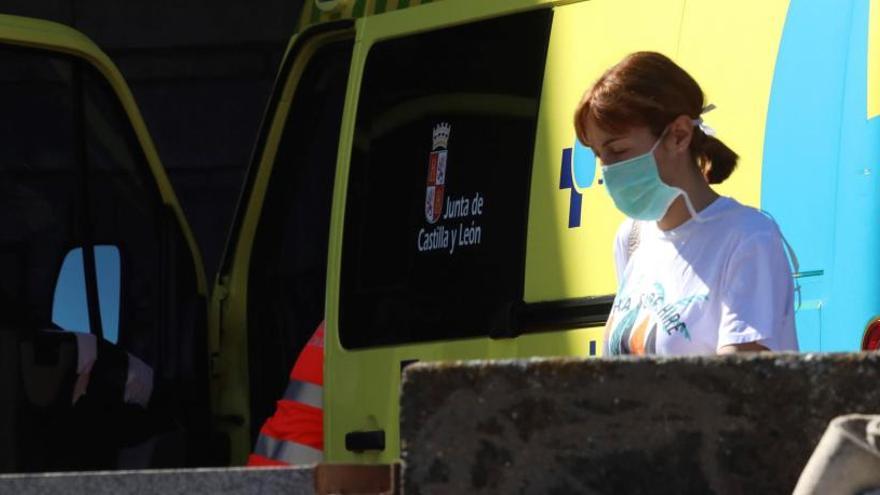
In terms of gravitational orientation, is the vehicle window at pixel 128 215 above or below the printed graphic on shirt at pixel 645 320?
above

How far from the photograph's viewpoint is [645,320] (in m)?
3.35

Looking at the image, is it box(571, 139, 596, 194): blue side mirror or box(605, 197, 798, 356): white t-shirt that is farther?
box(571, 139, 596, 194): blue side mirror

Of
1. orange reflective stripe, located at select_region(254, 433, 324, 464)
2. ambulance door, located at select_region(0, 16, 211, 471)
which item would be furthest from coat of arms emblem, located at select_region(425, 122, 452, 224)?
ambulance door, located at select_region(0, 16, 211, 471)

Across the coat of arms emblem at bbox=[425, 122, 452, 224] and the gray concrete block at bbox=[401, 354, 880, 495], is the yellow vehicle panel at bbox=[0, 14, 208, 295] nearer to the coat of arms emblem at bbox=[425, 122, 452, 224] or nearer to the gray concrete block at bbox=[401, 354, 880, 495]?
the coat of arms emblem at bbox=[425, 122, 452, 224]

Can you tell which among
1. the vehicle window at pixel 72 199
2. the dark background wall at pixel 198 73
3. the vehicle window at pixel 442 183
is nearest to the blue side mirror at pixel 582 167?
the vehicle window at pixel 442 183

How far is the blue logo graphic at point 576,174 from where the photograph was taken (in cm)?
443

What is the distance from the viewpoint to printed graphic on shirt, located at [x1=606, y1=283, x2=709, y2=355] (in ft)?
10.8

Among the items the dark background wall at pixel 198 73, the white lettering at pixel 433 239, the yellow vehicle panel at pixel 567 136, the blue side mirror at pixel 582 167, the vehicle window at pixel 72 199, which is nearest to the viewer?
the yellow vehicle panel at pixel 567 136

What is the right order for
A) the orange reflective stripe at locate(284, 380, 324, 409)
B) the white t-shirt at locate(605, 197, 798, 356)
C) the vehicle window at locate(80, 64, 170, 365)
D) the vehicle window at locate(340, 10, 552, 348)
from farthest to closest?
the vehicle window at locate(80, 64, 170, 365)
the orange reflective stripe at locate(284, 380, 324, 409)
the vehicle window at locate(340, 10, 552, 348)
the white t-shirt at locate(605, 197, 798, 356)

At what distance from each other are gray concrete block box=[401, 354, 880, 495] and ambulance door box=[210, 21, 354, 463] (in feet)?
11.9

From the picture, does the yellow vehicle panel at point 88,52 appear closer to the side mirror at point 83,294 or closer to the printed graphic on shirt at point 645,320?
the side mirror at point 83,294

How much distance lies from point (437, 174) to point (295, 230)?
43.0 inches

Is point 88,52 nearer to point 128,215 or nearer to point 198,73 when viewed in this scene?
point 128,215

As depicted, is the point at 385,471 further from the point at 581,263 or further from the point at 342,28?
the point at 342,28
